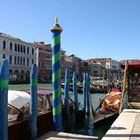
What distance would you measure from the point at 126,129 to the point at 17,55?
4825 cm

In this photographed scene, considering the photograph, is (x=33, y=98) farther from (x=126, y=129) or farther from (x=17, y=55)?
(x=17, y=55)

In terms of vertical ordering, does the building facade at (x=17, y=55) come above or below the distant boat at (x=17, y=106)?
above

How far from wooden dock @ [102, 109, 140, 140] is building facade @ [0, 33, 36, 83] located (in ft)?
137

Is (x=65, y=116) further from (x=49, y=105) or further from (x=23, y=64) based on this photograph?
(x=23, y=64)

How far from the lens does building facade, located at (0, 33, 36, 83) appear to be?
4953cm

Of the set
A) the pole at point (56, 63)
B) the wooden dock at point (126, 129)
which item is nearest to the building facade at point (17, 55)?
the wooden dock at point (126, 129)

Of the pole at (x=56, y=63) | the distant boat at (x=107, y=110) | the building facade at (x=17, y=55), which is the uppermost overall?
the building facade at (x=17, y=55)

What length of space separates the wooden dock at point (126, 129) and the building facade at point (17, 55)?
137 feet

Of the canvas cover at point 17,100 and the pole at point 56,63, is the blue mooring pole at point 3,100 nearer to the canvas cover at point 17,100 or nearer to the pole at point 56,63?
the pole at point 56,63

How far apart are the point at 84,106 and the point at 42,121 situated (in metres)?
3.77

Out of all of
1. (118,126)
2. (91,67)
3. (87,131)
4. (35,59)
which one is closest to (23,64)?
(35,59)

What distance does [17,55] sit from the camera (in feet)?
175

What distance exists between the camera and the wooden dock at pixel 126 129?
5.53 metres

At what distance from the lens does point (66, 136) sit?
6.11m
